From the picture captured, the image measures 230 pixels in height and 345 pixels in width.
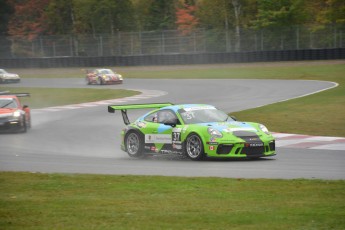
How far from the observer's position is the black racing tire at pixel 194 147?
13883 mm

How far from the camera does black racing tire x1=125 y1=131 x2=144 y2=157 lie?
15234 millimetres

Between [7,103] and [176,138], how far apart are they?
31.1 feet

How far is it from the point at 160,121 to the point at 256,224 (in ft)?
28.0

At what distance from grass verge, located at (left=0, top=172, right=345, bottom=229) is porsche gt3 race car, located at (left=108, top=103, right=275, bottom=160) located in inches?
114

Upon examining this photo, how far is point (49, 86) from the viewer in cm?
4669

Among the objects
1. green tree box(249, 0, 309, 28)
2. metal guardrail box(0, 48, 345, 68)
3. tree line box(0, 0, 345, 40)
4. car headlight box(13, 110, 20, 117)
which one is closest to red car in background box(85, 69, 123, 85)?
metal guardrail box(0, 48, 345, 68)

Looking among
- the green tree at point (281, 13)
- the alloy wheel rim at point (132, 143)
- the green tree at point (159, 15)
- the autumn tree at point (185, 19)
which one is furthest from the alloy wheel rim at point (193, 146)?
the green tree at point (159, 15)

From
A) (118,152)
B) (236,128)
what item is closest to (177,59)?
(118,152)

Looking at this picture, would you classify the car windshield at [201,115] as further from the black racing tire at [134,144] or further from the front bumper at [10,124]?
the front bumper at [10,124]

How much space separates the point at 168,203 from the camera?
321 inches

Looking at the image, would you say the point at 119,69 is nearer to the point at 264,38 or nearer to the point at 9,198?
the point at 264,38

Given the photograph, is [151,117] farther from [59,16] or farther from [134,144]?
[59,16]

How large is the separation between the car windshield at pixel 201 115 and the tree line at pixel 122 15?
164ft

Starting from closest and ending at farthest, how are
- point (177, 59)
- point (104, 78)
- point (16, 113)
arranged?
point (16, 113) < point (104, 78) < point (177, 59)
